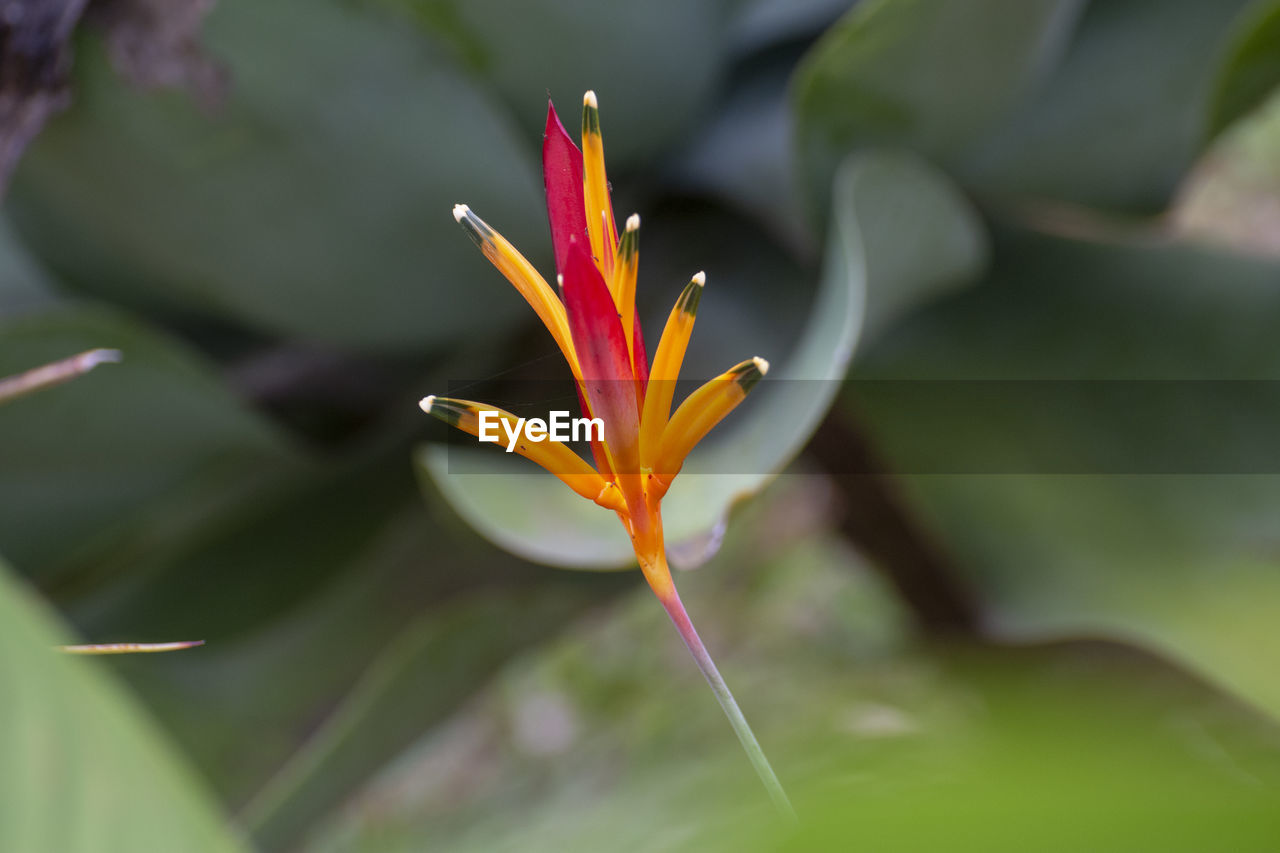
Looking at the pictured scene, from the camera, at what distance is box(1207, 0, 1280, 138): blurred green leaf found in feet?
1.26

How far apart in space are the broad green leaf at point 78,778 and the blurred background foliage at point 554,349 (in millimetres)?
133

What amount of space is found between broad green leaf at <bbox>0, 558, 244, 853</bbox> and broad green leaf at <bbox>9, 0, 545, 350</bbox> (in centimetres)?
29

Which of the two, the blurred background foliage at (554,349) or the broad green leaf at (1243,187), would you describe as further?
the broad green leaf at (1243,187)

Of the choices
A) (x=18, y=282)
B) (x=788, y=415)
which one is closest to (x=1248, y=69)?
(x=788, y=415)

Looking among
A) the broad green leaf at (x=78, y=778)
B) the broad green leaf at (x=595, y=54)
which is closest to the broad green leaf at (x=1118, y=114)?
the broad green leaf at (x=595, y=54)

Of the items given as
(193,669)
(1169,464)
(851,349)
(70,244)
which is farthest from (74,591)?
(1169,464)

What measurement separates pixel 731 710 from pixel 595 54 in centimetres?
36

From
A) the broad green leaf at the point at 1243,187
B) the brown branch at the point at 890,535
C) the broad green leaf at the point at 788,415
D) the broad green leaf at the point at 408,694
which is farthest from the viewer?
the broad green leaf at the point at 1243,187

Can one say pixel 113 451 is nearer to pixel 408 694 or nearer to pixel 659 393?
pixel 408 694

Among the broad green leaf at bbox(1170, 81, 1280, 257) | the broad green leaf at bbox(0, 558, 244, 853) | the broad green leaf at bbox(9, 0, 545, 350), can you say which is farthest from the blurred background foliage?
the broad green leaf at bbox(1170, 81, 1280, 257)

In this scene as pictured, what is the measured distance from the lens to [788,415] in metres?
0.31

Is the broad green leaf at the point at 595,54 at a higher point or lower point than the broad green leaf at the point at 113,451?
higher

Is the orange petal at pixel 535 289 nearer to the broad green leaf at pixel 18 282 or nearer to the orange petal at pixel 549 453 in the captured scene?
the orange petal at pixel 549 453

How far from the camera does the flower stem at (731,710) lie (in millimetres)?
130
